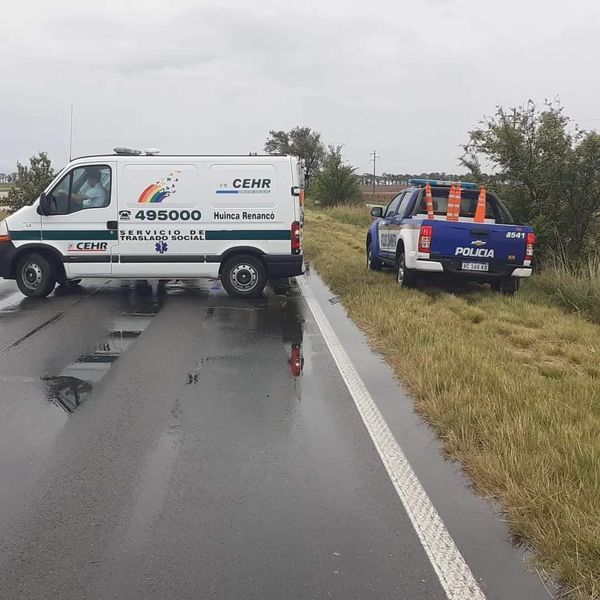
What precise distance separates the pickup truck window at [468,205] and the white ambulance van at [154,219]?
2817 millimetres

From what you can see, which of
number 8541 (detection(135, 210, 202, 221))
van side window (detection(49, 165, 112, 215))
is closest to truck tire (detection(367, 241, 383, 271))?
number 8541 (detection(135, 210, 202, 221))

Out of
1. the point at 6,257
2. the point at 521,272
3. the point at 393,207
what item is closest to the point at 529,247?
the point at 521,272

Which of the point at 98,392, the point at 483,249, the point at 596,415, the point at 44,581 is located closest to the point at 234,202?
the point at 483,249

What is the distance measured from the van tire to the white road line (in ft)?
15.0

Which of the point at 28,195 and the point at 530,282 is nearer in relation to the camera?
the point at 530,282

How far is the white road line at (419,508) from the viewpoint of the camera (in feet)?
9.45

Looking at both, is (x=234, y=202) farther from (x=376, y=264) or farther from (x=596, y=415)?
(x=596, y=415)

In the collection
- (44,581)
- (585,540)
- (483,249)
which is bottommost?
(44,581)

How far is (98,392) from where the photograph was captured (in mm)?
5566

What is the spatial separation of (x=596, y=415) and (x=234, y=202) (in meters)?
6.74

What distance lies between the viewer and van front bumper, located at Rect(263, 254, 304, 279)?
10320 mm

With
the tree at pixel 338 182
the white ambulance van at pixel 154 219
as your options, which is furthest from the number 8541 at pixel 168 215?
the tree at pixel 338 182

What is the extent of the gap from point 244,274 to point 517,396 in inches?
237

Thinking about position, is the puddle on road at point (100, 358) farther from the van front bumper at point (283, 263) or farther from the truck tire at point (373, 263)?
the truck tire at point (373, 263)
